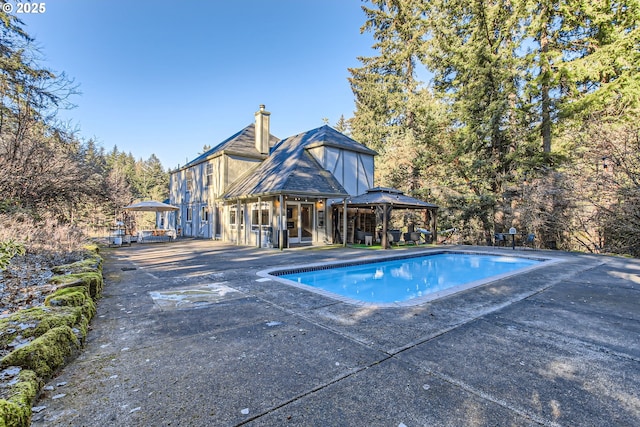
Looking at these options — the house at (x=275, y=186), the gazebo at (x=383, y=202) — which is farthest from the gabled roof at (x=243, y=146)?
the gazebo at (x=383, y=202)

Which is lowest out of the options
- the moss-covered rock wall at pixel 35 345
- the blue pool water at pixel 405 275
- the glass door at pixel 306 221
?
the blue pool water at pixel 405 275

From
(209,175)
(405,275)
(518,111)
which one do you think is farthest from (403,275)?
(209,175)

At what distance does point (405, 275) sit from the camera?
9.41 m

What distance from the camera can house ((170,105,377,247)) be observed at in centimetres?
1382

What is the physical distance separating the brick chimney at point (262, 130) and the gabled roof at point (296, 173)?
718 mm

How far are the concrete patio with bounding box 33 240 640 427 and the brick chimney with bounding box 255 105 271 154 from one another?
14902mm

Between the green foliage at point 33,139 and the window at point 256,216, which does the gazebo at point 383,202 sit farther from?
the green foliage at point 33,139

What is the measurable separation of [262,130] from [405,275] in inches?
531

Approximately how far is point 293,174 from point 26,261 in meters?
9.60

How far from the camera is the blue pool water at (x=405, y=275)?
7.36 meters

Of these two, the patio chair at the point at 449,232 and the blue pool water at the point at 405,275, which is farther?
the patio chair at the point at 449,232

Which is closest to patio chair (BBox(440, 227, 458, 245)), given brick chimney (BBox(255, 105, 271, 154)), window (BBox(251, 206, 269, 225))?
window (BBox(251, 206, 269, 225))

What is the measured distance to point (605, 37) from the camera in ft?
45.3

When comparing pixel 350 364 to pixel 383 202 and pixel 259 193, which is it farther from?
pixel 259 193
